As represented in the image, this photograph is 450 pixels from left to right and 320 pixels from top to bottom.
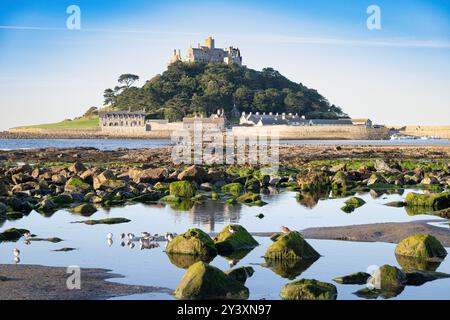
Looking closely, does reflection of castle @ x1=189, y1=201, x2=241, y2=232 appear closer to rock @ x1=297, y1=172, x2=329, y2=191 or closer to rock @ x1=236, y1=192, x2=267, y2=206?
rock @ x1=236, y1=192, x2=267, y2=206

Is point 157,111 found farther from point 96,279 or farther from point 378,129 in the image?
point 96,279

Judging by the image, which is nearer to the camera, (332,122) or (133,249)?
(133,249)

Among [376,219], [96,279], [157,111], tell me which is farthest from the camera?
[157,111]

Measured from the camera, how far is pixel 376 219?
2092cm

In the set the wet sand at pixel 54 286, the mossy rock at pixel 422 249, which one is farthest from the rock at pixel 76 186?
the mossy rock at pixel 422 249

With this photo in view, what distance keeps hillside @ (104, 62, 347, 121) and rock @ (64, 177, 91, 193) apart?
148 meters

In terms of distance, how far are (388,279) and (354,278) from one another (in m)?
0.69

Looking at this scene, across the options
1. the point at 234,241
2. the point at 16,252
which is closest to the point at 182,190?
the point at 234,241

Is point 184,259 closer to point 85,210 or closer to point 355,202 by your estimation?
point 85,210

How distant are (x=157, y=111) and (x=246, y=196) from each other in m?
165

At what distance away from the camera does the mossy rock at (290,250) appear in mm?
14414

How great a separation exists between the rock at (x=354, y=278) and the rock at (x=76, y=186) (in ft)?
55.5
